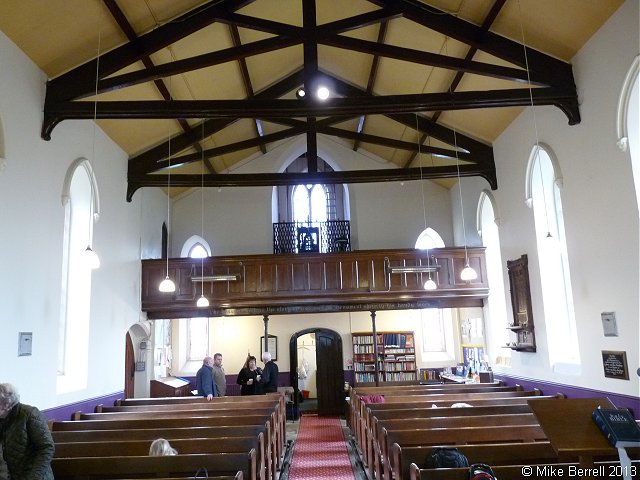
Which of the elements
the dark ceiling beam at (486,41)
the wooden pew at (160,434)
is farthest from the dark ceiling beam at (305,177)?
the wooden pew at (160,434)

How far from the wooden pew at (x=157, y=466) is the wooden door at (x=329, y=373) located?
9.08 m

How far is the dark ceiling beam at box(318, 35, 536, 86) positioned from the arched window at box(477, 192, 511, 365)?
3.68m

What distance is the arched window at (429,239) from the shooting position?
1328cm

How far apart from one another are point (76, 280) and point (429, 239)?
8.76m

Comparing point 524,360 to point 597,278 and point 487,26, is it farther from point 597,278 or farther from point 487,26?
point 487,26

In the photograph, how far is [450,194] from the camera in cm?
1339

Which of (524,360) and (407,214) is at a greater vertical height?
(407,214)

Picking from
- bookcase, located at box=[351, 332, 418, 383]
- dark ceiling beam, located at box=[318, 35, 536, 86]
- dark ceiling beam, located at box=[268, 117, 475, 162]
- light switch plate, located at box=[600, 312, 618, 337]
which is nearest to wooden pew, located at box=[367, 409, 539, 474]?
light switch plate, located at box=[600, 312, 618, 337]

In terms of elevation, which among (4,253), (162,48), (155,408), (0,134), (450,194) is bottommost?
(155,408)

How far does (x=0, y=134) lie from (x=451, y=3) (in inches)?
247

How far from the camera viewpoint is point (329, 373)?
13281 millimetres

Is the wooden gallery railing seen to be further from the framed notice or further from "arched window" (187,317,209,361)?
the framed notice

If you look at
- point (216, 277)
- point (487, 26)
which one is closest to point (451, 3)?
point (487, 26)

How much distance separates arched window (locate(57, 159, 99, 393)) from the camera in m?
7.54
